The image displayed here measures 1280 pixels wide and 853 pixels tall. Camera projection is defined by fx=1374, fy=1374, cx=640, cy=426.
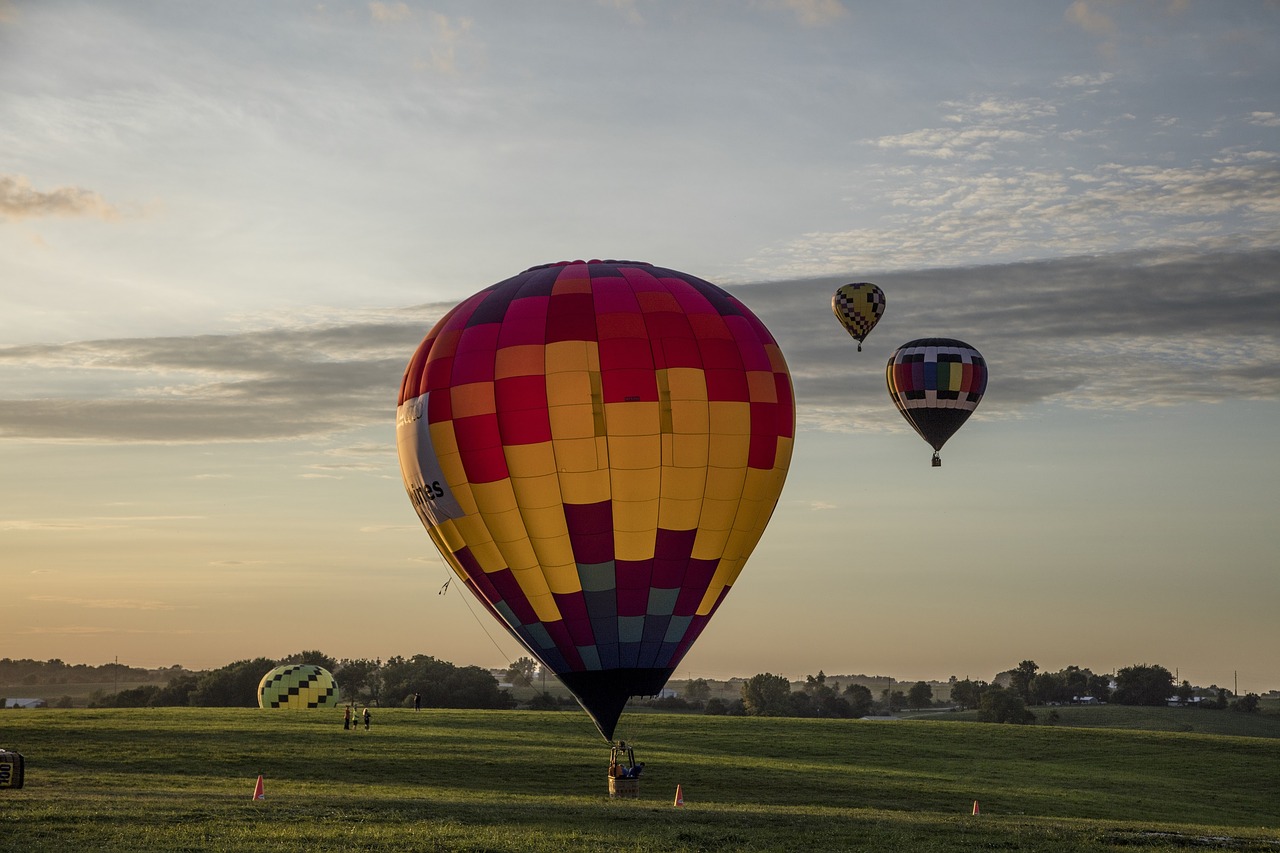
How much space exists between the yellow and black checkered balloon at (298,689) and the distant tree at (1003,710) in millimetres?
52465

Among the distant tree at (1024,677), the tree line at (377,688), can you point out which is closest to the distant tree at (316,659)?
the tree line at (377,688)

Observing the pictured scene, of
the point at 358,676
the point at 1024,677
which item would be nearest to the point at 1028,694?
the point at 1024,677

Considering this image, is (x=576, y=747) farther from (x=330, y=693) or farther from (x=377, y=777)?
(x=330, y=693)

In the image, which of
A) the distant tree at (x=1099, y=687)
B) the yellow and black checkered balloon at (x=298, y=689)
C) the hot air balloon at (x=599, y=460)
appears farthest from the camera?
the distant tree at (x=1099, y=687)

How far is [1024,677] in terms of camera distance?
14825 centimetres

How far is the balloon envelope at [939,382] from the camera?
58.1 metres

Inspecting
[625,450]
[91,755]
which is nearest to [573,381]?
[625,450]

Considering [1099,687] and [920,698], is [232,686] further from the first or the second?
[1099,687]

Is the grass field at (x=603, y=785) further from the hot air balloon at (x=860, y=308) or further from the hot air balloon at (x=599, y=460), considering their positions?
the hot air balloon at (x=860, y=308)

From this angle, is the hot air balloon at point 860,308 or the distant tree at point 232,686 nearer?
the hot air balloon at point 860,308

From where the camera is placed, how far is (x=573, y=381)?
33312mm

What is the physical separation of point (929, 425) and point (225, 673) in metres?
73.6

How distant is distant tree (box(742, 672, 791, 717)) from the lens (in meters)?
123

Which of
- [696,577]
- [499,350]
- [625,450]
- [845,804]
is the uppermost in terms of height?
[499,350]
